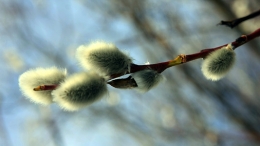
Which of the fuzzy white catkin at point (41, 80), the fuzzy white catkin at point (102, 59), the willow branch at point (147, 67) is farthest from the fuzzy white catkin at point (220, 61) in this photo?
the fuzzy white catkin at point (41, 80)

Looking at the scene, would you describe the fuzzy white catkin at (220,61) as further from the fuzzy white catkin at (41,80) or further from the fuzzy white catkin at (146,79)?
the fuzzy white catkin at (41,80)

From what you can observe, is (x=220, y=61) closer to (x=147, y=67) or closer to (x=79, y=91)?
(x=147, y=67)

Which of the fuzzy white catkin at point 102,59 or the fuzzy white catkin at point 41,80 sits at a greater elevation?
the fuzzy white catkin at point 102,59

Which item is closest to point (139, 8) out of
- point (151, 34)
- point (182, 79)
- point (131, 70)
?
point (151, 34)

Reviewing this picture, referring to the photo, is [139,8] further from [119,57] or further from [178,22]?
[119,57]

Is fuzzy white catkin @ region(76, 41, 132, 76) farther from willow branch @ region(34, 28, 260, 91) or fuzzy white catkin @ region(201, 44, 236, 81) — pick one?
fuzzy white catkin @ region(201, 44, 236, 81)

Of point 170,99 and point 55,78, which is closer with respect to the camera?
point 55,78

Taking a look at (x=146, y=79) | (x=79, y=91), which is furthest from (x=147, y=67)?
(x=79, y=91)
